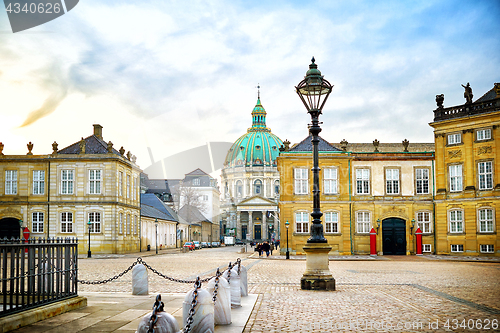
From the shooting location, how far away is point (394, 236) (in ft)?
141

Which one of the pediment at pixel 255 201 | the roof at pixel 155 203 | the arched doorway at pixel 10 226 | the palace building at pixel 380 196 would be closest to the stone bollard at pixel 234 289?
the palace building at pixel 380 196

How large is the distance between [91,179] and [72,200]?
252 centimetres

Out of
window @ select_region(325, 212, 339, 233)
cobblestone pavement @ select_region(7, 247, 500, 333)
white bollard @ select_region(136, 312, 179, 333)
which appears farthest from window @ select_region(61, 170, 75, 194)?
white bollard @ select_region(136, 312, 179, 333)

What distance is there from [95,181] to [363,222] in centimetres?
2400

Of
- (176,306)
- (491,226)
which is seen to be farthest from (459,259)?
(176,306)

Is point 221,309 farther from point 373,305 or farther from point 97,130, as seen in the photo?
point 97,130

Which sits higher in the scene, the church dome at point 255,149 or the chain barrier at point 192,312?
the church dome at point 255,149

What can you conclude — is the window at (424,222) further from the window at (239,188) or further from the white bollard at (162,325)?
the window at (239,188)

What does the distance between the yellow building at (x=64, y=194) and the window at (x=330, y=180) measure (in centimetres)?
1881

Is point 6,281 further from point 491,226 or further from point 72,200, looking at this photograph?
point 72,200

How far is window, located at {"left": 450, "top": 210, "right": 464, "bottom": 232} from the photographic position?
4084 cm

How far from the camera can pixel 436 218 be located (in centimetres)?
4228

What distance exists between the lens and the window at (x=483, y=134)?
38906 millimetres

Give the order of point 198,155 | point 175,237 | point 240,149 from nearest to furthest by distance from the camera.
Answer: point 198,155, point 175,237, point 240,149
